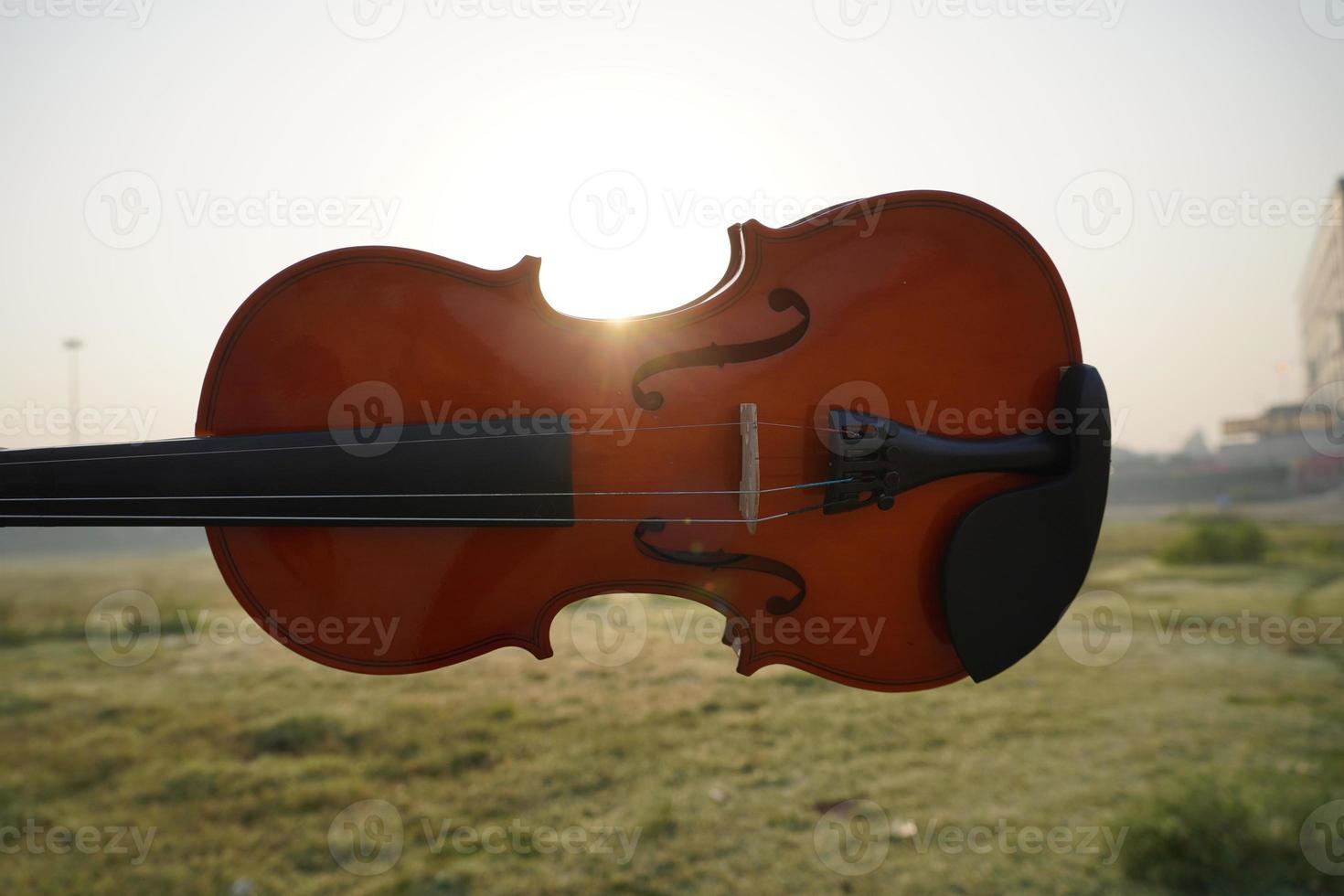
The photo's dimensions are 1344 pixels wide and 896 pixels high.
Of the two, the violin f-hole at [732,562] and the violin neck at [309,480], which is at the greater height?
the violin neck at [309,480]

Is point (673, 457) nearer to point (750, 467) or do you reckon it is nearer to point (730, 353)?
point (750, 467)

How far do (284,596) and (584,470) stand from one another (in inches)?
28.4

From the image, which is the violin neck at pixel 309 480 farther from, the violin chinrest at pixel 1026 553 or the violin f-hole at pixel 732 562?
the violin chinrest at pixel 1026 553

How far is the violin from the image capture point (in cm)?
155

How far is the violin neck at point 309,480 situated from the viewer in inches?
57.6

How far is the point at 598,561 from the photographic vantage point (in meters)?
1.68

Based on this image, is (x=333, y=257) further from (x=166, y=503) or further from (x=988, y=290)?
(x=988, y=290)

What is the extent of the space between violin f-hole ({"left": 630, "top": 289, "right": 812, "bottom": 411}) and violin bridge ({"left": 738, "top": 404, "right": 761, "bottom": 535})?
0.14 meters

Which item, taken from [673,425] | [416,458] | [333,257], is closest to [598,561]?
[673,425]

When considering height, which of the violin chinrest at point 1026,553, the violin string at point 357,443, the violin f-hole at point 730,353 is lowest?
the violin chinrest at point 1026,553

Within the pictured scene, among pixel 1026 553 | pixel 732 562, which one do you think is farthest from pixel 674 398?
pixel 1026 553

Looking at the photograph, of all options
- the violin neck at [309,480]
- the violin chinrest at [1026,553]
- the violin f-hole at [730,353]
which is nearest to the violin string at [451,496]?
the violin neck at [309,480]

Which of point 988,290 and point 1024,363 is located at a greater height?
point 988,290

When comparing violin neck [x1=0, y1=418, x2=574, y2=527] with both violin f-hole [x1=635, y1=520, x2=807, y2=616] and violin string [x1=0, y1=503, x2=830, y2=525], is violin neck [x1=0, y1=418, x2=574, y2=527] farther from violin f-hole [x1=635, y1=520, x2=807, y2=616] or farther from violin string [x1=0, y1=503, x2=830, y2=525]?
violin f-hole [x1=635, y1=520, x2=807, y2=616]
